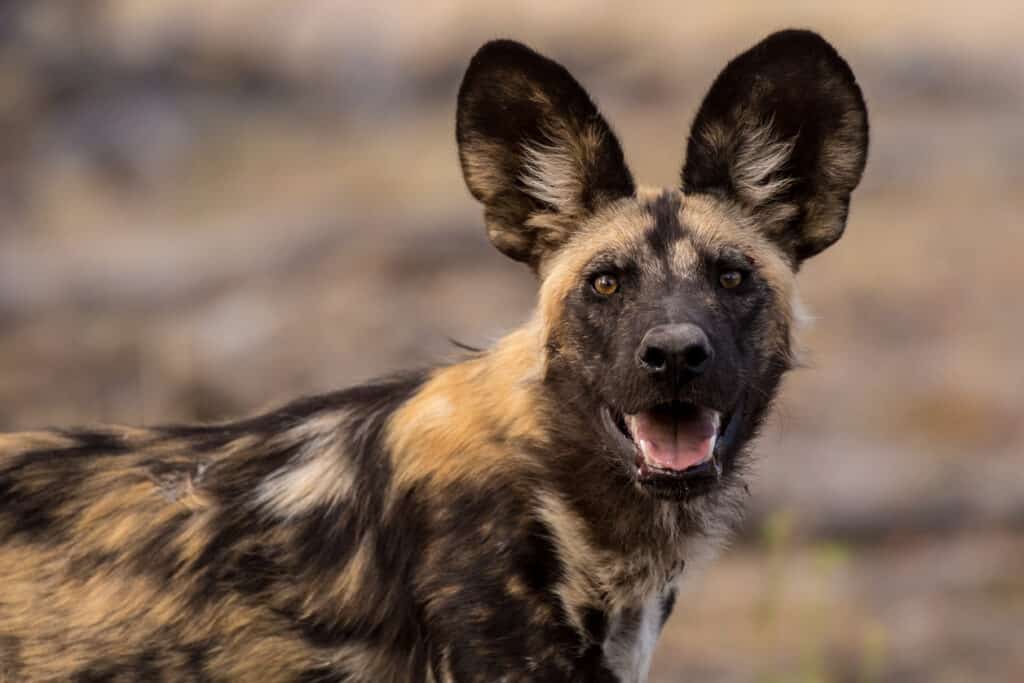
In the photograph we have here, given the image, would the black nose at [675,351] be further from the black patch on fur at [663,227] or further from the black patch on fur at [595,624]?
the black patch on fur at [595,624]

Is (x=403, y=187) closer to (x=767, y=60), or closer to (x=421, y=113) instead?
(x=421, y=113)

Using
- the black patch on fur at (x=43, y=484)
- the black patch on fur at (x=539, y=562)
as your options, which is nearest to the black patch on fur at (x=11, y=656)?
the black patch on fur at (x=43, y=484)

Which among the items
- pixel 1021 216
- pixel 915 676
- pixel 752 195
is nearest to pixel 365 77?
pixel 1021 216

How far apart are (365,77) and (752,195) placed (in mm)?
10713

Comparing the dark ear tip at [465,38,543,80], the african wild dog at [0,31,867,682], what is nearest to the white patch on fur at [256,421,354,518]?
the african wild dog at [0,31,867,682]

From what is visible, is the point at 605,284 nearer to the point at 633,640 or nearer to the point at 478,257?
the point at 633,640

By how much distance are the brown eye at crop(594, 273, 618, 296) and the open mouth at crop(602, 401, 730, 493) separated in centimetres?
24

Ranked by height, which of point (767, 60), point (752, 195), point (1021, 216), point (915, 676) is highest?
point (767, 60)

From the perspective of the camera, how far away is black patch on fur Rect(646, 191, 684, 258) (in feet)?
12.0

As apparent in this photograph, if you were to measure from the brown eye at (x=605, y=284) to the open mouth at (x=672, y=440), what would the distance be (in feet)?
0.79

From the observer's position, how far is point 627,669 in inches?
138

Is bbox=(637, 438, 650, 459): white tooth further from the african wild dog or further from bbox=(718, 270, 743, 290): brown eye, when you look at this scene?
bbox=(718, 270, 743, 290): brown eye

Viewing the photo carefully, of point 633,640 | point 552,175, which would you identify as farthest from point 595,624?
point 552,175

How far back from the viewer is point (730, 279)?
12.0ft
